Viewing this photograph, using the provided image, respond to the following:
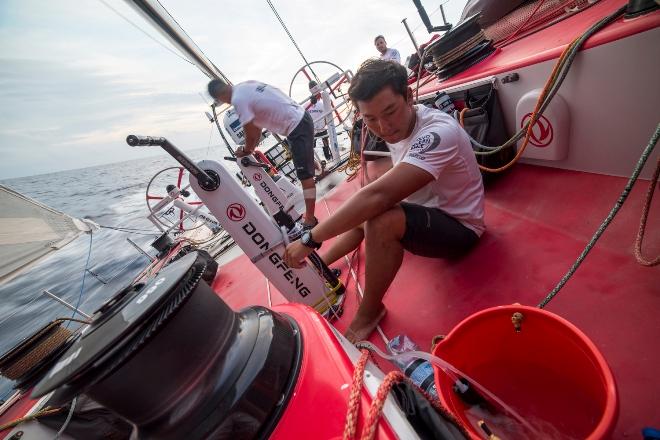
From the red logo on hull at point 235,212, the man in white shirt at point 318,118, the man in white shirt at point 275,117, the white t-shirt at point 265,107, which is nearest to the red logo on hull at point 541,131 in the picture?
the red logo on hull at point 235,212

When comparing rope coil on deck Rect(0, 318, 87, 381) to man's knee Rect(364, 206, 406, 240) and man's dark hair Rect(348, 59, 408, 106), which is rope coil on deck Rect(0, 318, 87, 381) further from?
man's dark hair Rect(348, 59, 408, 106)

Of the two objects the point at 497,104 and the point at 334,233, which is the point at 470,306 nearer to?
the point at 334,233

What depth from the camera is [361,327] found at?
4.78 ft

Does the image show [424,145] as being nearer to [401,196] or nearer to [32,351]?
[401,196]

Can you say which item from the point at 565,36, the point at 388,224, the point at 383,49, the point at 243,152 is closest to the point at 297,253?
the point at 388,224

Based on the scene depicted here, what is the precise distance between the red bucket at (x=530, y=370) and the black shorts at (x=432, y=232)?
57 cm

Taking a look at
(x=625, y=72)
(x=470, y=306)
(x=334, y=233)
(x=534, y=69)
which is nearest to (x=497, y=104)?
(x=534, y=69)

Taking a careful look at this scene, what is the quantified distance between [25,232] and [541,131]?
6.84m

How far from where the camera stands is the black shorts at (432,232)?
1322mm

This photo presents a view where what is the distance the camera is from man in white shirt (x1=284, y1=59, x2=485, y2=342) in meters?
1.20

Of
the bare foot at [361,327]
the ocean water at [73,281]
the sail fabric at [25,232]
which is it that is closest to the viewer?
the bare foot at [361,327]

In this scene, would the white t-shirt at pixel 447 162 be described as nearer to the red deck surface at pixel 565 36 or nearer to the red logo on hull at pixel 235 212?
the red deck surface at pixel 565 36

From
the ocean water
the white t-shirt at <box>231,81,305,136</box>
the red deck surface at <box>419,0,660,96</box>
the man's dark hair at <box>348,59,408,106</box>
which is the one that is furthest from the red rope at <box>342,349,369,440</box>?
the ocean water

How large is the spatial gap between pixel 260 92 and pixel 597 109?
272 cm
